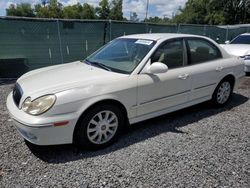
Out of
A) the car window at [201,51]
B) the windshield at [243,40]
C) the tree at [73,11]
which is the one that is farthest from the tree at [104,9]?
the car window at [201,51]

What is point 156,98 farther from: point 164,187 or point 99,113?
point 164,187

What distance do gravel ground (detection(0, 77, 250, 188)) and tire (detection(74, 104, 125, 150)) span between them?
124 mm

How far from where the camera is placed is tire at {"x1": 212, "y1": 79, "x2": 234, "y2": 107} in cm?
490

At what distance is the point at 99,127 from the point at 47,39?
5597 millimetres

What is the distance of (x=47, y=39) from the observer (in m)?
8.07

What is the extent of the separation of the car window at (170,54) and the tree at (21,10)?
8502 centimetres

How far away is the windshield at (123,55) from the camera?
375 cm

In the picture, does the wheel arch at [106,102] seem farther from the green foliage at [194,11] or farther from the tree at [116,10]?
the tree at [116,10]

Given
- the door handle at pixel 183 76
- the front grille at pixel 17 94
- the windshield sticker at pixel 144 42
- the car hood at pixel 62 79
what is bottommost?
the front grille at pixel 17 94

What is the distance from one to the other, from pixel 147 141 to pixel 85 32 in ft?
19.7

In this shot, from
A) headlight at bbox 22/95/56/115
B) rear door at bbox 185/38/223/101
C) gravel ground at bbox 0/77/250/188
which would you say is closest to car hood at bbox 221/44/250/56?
rear door at bbox 185/38/223/101

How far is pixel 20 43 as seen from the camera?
7.70 metres

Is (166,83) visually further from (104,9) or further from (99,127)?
(104,9)

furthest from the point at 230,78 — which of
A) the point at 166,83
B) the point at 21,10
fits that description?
the point at 21,10
